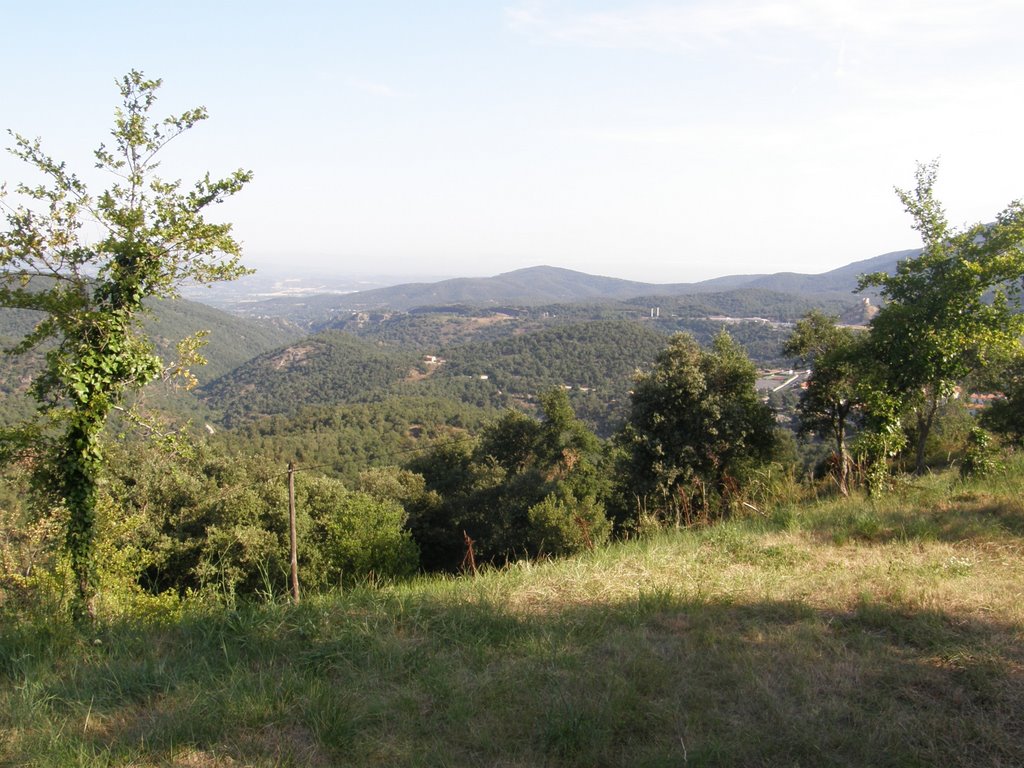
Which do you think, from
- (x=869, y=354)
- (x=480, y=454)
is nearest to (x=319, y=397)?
(x=480, y=454)

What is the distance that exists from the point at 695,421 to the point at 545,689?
15.1 meters

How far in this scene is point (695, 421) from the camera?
17.2 metres

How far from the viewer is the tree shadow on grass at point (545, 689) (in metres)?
2.53

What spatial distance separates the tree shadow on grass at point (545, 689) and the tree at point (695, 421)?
13.6 meters

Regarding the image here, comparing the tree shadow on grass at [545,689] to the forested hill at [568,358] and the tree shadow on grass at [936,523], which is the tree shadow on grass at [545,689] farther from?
the forested hill at [568,358]

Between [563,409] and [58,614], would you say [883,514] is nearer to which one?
[58,614]

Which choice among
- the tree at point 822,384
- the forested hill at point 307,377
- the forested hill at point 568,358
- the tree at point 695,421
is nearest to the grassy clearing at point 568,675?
the tree at point 822,384

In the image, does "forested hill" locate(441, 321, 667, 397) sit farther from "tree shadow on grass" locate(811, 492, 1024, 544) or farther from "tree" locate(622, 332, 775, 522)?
"tree shadow on grass" locate(811, 492, 1024, 544)

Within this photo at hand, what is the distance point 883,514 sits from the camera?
574cm

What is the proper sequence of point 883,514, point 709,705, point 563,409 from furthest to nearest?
point 563,409, point 883,514, point 709,705

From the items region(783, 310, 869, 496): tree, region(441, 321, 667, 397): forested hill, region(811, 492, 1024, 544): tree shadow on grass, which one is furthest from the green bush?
region(441, 321, 667, 397): forested hill

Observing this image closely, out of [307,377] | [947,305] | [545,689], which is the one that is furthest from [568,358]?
[545,689]

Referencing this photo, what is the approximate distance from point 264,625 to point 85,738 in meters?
1.07

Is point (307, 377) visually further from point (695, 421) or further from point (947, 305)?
point (947, 305)
